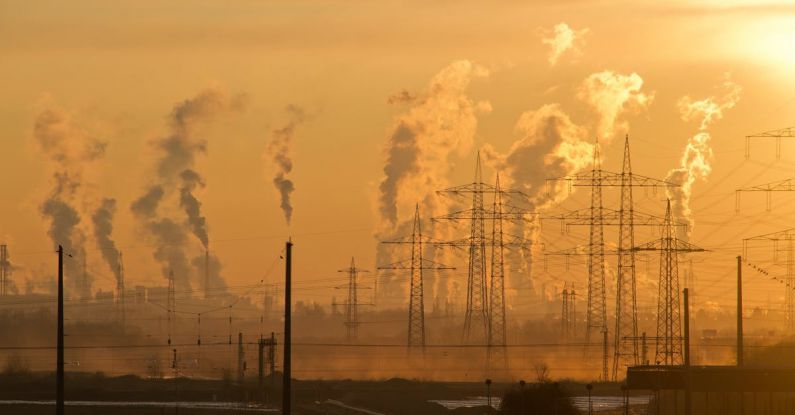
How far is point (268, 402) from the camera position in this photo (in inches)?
4754

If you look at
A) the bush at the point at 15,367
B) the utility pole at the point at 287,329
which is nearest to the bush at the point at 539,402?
the utility pole at the point at 287,329

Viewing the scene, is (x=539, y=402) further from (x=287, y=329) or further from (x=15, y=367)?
(x=15, y=367)

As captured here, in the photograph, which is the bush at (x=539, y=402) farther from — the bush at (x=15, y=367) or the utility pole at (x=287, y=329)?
the bush at (x=15, y=367)

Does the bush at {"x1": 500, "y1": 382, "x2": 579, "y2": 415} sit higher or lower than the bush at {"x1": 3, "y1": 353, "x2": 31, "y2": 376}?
higher

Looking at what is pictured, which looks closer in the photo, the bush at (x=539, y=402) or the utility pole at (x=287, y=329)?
the utility pole at (x=287, y=329)

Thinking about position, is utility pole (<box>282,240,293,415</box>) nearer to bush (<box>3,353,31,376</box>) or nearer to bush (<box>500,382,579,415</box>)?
bush (<box>500,382,579,415</box>)

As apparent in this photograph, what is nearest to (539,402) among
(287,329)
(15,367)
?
(287,329)

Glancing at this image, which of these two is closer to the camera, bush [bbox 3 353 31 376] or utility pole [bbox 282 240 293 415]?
utility pole [bbox 282 240 293 415]

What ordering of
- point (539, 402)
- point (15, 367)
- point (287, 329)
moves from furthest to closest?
point (15, 367)
point (539, 402)
point (287, 329)

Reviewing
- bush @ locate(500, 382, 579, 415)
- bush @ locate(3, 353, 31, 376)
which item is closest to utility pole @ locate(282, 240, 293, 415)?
bush @ locate(500, 382, 579, 415)

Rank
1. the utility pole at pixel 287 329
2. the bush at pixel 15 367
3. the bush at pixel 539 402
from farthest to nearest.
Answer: the bush at pixel 15 367 → the bush at pixel 539 402 → the utility pole at pixel 287 329

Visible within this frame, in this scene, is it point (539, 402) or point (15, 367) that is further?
point (15, 367)

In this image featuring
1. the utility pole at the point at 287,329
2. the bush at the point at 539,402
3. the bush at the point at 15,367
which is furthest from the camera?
the bush at the point at 15,367

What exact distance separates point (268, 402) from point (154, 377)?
42982 mm
